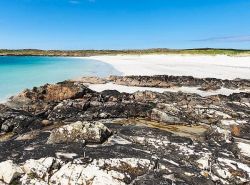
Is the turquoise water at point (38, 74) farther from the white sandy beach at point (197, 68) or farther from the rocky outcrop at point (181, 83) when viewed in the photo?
the rocky outcrop at point (181, 83)

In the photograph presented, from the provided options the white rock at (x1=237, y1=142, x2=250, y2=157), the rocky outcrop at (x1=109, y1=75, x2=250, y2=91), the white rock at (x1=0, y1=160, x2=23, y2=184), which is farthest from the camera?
the rocky outcrop at (x1=109, y1=75, x2=250, y2=91)

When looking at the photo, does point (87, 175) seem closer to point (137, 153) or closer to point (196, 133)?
point (137, 153)

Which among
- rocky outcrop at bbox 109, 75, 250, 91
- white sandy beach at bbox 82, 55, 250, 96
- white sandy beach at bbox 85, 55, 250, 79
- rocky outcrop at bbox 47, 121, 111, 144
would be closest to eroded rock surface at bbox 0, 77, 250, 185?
rocky outcrop at bbox 47, 121, 111, 144

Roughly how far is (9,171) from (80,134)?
95.5 inches

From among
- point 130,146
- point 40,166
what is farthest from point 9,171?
point 130,146

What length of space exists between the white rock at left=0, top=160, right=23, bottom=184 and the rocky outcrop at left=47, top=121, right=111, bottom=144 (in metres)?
1.70

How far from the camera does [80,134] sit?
1012 cm

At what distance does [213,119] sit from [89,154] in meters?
6.73

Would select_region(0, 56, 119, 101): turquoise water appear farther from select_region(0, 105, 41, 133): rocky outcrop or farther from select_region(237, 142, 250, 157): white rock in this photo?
select_region(237, 142, 250, 157): white rock

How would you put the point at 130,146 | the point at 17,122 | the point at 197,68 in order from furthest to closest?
the point at 197,68
the point at 17,122
the point at 130,146

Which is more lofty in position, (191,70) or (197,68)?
(191,70)

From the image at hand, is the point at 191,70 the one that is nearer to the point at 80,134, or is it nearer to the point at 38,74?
the point at 38,74

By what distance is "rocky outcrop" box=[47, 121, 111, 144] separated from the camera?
10031 millimetres

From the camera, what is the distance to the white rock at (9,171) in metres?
8.12
